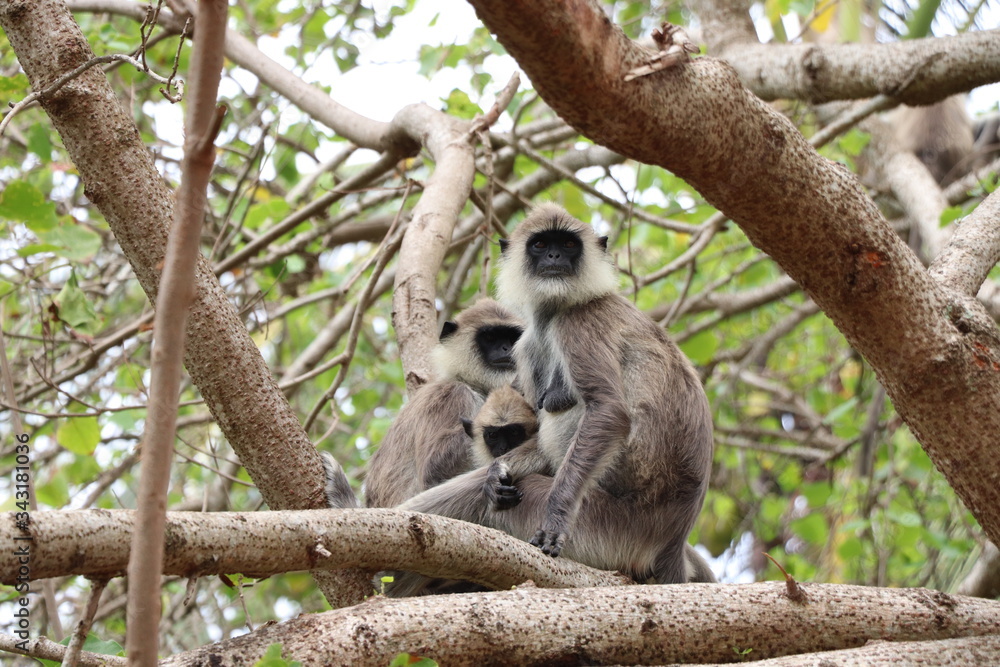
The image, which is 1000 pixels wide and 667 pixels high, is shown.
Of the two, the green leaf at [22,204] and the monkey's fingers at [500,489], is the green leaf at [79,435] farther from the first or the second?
the monkey's fingers at [500,489]

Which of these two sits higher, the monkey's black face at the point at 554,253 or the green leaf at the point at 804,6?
the green leaf at the point at 804,6

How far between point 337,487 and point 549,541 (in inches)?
32.6

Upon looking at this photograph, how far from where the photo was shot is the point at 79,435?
180 inches

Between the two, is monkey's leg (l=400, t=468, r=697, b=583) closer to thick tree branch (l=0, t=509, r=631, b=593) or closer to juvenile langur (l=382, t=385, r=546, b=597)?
juvenile langur (l=382, t=385, r=546, b=597)

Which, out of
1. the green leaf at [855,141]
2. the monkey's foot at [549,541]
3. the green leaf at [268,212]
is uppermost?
the green leaf at [855,141]

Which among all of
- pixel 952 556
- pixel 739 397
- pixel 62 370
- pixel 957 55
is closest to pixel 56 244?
pixel 62 370

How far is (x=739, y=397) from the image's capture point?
352 inches

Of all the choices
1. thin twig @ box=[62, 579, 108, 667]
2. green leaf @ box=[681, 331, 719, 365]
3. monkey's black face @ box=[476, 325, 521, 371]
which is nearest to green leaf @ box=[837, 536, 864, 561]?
green leaf @ box=[681, 331, 719, 365]

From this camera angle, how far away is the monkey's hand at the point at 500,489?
3598 mm

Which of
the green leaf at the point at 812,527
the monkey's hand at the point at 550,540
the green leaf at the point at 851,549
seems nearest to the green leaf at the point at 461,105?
the monkey's hand at the point at 550,540

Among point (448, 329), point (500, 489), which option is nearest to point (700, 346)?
point (448, 329)

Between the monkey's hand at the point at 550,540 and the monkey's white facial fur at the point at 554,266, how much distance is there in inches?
43.9

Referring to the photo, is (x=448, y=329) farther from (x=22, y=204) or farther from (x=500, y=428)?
(x=22, y=204)

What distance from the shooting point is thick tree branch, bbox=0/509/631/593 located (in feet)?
6.05
